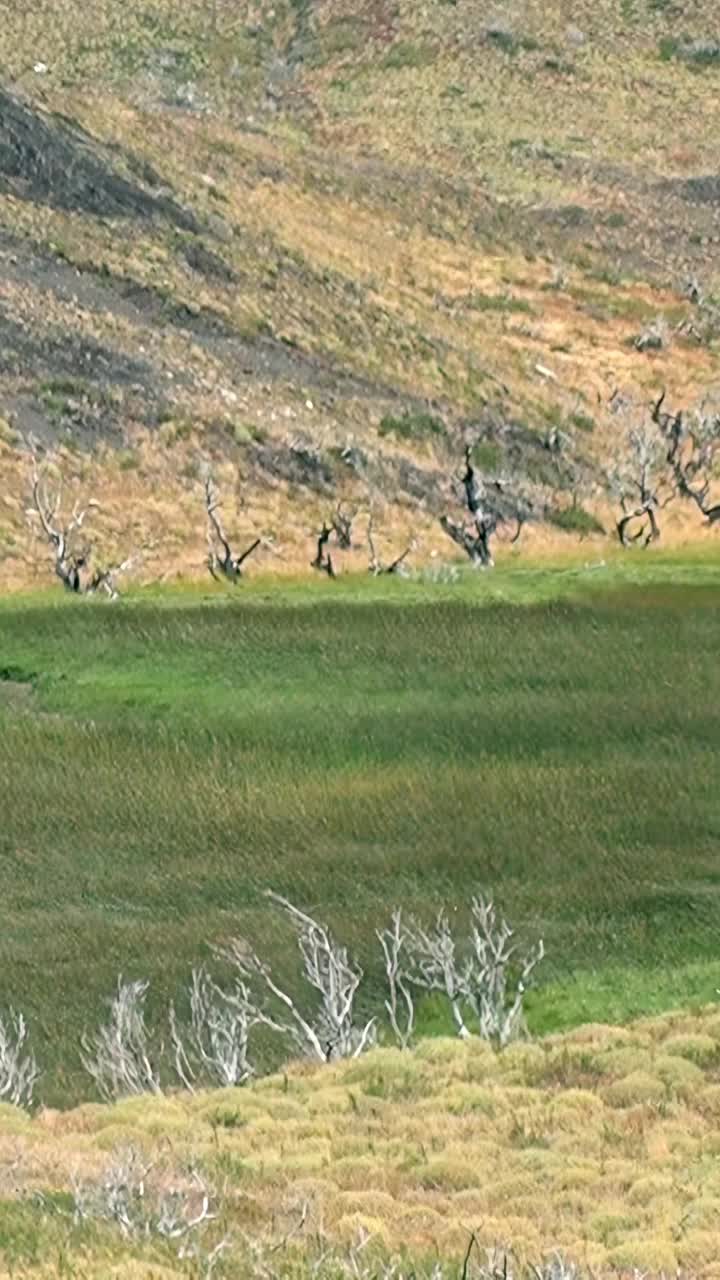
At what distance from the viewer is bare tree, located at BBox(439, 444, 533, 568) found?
61344 mm

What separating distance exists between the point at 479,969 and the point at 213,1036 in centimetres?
502

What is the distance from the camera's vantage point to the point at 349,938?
1336 inches

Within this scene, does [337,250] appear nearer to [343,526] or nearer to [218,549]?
[343,526]

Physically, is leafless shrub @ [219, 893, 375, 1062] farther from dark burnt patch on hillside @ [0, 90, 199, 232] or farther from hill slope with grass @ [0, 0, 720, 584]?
dark burnt patch on hillside @ [0, 90, 199, 232]

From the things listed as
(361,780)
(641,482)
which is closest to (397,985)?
(361,780)

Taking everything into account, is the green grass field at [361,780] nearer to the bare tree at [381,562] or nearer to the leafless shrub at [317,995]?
the leafless shrub at [317,995]

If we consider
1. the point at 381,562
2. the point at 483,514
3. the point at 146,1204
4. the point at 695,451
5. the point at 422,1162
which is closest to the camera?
the point at 146,1204

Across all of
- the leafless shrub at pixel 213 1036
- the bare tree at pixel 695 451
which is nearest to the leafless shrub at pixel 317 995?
the leafless shrub at pixel 213 1036

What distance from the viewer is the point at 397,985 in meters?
32.5

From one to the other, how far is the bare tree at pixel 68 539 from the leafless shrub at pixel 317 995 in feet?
67.3

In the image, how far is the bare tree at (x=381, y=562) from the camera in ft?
193

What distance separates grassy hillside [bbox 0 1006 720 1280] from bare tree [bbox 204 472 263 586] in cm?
3138

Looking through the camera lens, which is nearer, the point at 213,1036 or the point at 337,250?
the point at 213,1036

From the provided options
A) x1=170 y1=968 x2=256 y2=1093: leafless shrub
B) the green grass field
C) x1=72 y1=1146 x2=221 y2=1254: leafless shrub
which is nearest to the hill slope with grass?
the green grass field
